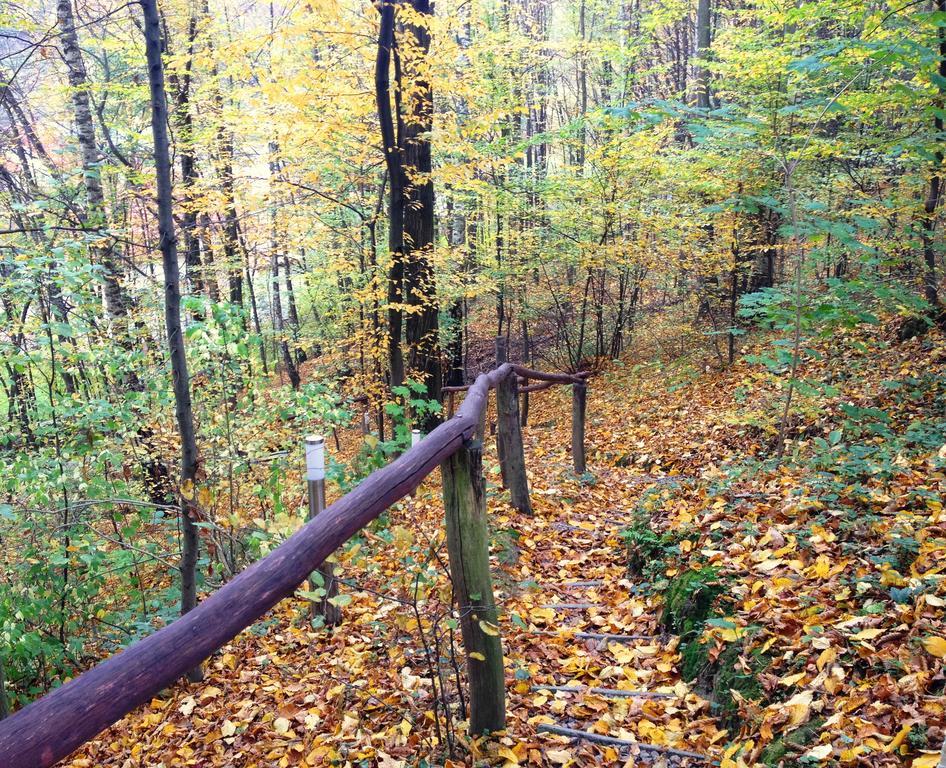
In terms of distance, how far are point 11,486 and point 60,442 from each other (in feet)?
3.26

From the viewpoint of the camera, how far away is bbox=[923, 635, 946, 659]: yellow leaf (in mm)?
2369

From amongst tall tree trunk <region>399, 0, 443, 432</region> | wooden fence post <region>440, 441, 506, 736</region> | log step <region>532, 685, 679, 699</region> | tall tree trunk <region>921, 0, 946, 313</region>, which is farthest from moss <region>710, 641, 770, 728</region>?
tall tree trunk <region>399, 0, 443, 432</region>

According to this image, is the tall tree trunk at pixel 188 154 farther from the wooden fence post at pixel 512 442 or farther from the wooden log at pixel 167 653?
A: the wooden log at pixel 167 653

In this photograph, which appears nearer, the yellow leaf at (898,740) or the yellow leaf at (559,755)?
the yellow leaf at (898,740)

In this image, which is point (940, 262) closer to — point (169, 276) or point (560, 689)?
point (560, 689)

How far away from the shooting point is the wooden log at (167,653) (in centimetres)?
98

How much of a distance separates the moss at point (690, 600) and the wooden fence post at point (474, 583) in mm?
1377

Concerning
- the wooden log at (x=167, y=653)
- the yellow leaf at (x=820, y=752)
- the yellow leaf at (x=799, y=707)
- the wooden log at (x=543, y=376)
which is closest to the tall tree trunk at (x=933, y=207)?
the wooden log at (x=543, y=376)

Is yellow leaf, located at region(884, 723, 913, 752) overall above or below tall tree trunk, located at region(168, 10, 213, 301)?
below

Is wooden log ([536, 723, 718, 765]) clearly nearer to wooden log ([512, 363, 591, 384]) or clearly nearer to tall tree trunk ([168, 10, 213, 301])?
wooden log ([512, 363, 591, 384])

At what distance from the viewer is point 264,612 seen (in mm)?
1437

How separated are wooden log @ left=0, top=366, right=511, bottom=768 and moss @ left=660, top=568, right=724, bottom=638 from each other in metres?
2.44

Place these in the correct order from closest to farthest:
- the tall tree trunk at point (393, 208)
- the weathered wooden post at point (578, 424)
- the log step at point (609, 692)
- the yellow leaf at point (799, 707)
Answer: the yellow leaf at point (799, 707) → the log step at point (609, 692) → the tall tree trunk at point (393, 208) → the weathered wooden post at point (578, 424)

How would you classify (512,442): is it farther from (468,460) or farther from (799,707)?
(799,707)
